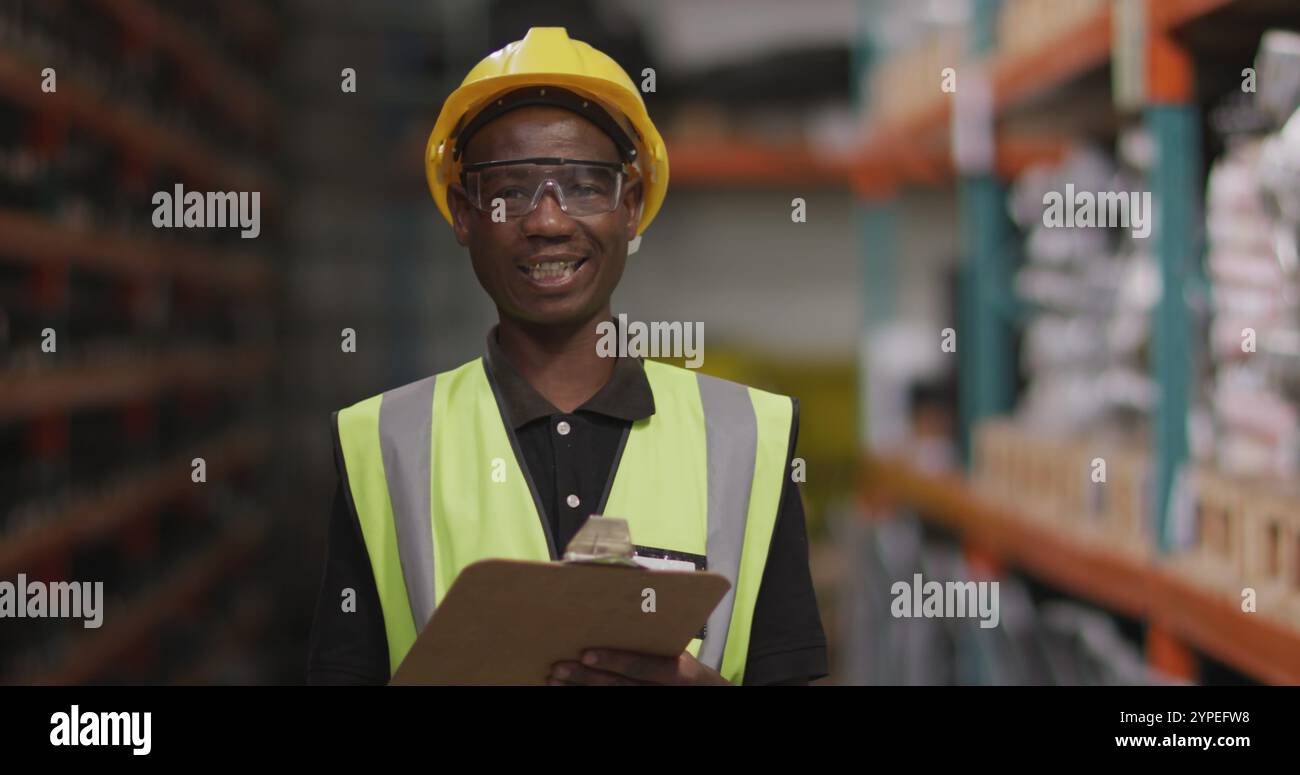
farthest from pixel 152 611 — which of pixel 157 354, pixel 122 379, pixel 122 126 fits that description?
pixel 122 126

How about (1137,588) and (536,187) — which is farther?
(1137,588)

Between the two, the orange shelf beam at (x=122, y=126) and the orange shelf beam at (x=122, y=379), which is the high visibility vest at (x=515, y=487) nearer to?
the orange shelf beam at (x=122, y=379)

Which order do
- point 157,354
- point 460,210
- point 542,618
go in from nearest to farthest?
point 542,618
point 460,210
point 157,354

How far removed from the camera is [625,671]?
4.43 feet

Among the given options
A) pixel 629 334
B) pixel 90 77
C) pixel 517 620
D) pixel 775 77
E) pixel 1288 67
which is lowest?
pixel 517 620

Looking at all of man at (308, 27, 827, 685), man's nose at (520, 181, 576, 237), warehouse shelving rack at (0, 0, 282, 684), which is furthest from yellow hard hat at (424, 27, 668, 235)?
warehouse shelving rack at (0, 0, 282, 684)

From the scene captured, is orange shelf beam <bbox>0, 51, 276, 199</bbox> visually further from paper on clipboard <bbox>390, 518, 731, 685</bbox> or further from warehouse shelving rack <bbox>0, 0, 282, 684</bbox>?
paper on clipboard <bbox>390, 518, 731, 685</bbox>

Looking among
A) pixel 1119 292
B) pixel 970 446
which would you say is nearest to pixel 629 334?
pixel 1119 292

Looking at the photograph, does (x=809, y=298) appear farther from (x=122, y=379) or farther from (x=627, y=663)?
(x=627, y=663)

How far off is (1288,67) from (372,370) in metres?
5.33

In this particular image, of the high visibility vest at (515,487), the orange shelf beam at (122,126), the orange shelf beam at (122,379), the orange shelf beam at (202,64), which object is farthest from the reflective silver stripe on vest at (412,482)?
the orange shelf beam at (202,64)

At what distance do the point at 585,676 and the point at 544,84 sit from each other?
0.60m
